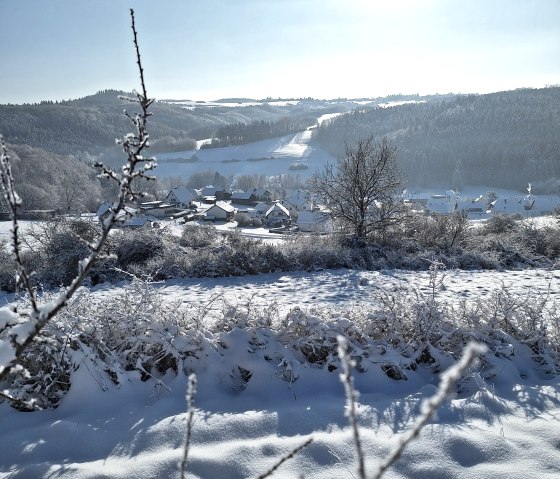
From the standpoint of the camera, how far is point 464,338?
16.3 ft

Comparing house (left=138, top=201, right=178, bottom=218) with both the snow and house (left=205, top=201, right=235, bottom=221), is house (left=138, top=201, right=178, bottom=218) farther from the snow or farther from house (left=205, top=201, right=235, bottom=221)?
the snow

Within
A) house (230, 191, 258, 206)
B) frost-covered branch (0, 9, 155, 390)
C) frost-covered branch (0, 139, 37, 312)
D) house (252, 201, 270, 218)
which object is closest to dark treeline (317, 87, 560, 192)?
house (230, 191, 258, 206)

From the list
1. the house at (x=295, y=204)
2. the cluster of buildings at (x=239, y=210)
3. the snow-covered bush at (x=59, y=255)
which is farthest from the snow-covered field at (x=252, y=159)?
the snow-covered bush at (x=59, y=255)

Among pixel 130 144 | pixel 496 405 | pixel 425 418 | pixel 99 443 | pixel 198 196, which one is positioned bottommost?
pixel 198 196

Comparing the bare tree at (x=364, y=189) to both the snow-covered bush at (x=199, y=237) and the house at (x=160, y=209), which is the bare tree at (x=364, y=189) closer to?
the snow-covered bush at (x=199, y=237)

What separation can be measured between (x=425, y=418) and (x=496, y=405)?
Result: 12.9ft

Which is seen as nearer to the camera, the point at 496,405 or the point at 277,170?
the point at 496,405

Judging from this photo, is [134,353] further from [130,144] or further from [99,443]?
[130,144]

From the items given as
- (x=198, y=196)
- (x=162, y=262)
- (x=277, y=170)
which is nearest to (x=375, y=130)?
(x=277, y=170)

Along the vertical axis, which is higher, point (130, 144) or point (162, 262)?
point (130, 144)

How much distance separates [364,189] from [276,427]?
12069 mm

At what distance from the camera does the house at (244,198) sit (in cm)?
6322

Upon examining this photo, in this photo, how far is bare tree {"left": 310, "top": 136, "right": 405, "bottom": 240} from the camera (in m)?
14.5

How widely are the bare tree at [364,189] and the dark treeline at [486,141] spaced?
53704 millimetres
